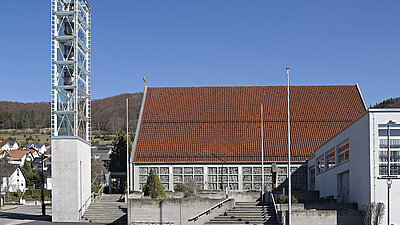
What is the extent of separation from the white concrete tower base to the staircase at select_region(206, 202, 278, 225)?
10.3m

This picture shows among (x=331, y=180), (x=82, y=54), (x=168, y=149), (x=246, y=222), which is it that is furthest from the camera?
(x=168, y=149)

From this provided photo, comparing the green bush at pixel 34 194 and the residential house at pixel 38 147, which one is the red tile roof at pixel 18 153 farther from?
the green bush at pixel 34 194

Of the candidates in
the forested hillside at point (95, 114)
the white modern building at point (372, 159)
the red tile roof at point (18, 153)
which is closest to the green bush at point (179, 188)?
the white modern building at point (372, 159)

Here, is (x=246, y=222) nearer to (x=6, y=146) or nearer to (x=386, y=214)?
(x=386, y=214)

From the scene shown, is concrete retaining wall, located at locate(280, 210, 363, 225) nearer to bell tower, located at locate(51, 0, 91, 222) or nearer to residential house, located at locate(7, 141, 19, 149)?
bell tower, located at locate(51, 0, 91, 222)

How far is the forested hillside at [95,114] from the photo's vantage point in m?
152

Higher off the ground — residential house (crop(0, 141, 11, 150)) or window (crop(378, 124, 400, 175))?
window (crop(378, 124, 400, 175))

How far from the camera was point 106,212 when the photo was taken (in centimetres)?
4028

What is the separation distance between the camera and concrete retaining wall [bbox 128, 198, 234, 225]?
34.8 meters

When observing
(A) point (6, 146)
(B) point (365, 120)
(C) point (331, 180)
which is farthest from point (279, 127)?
(A) point (6, 146)

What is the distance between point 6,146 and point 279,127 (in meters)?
111

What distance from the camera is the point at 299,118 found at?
53.0m

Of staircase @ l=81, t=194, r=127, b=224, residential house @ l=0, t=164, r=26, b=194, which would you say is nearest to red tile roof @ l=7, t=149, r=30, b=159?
residential house @ l=0, t=164, r=26, b=194

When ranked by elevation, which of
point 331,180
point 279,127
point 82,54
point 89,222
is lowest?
point 89,222
